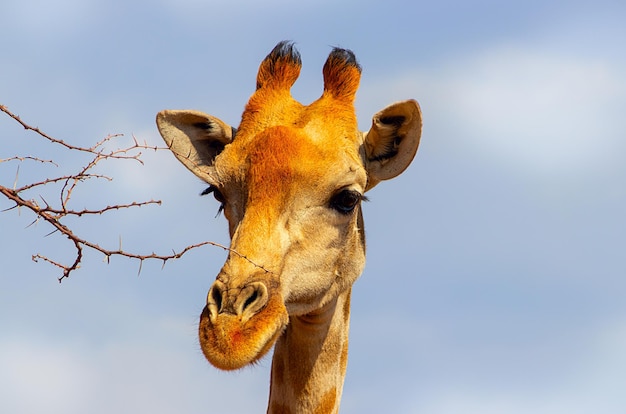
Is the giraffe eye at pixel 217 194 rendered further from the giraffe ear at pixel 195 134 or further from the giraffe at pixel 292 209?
the giraffe ear at pixel 195 134

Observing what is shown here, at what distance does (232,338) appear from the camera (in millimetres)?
6340

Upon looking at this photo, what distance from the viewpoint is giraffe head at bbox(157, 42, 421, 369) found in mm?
6559

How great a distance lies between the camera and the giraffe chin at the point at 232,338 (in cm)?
634

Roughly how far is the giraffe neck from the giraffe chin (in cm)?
164

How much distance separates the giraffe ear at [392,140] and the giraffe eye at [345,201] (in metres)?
0.70

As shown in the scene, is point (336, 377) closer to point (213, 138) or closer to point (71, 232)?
point (213, 138)

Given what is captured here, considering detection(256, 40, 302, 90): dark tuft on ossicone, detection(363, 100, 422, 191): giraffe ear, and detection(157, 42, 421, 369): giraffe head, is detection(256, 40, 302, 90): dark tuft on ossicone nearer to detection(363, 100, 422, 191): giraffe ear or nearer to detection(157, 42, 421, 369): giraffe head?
detection(157, 42, 421, 369): giraffe head

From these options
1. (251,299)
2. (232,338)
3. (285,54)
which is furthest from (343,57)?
(232,338)

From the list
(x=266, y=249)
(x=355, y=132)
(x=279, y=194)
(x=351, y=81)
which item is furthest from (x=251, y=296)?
(x=351, y=81)

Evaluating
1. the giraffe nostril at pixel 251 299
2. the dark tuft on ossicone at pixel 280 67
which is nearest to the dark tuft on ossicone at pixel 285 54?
the dark tuft on ossicone at pixel 280 67

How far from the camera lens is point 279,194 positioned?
7449mm

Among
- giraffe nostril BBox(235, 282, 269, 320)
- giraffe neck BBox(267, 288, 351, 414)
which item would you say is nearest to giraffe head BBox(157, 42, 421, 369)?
giraffe nostril BBox(235, 282, 269, 320)

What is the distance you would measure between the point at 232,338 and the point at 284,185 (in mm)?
1622

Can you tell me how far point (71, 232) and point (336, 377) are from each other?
133 inches
